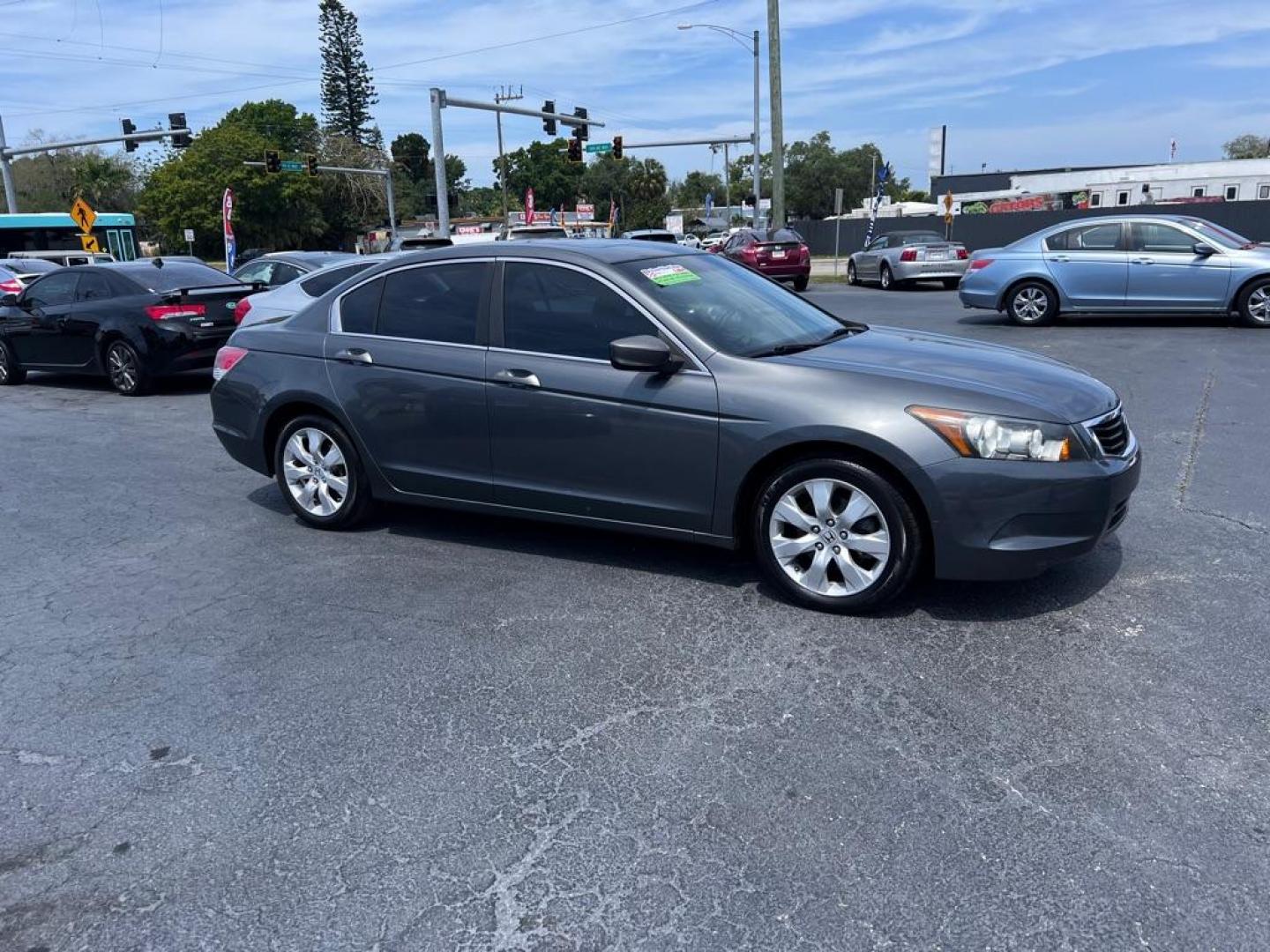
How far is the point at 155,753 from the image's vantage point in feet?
11.6

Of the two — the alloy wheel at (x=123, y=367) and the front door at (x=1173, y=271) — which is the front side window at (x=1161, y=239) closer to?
the front door at (x=1173, y=271)

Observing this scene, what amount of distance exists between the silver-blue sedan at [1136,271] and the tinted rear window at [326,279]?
921 cm

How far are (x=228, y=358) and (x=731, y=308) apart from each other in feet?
10.5

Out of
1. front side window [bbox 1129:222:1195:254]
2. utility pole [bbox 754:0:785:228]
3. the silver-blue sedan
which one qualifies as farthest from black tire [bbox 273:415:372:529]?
utility pole [bbox 754:0:785:228]

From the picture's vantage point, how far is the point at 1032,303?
14.5 meters

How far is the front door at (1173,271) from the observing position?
13.3m

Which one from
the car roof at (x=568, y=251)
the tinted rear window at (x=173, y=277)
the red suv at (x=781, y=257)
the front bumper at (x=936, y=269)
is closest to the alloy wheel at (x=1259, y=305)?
the front bumper at (x=936, y=269)

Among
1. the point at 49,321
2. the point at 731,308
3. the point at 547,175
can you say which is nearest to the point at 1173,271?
the point at 731,308

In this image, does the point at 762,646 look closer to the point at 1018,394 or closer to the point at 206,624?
the point at 1018,394

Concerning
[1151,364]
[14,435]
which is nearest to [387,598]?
[14,435]

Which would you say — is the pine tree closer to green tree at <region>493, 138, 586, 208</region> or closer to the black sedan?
green tree at <region>493, 138, 586, 208</region>

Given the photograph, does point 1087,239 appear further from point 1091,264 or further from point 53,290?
point 53,290

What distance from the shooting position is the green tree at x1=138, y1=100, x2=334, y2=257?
67.2m

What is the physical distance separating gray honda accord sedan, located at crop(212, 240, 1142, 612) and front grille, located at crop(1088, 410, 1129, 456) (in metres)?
0.01
